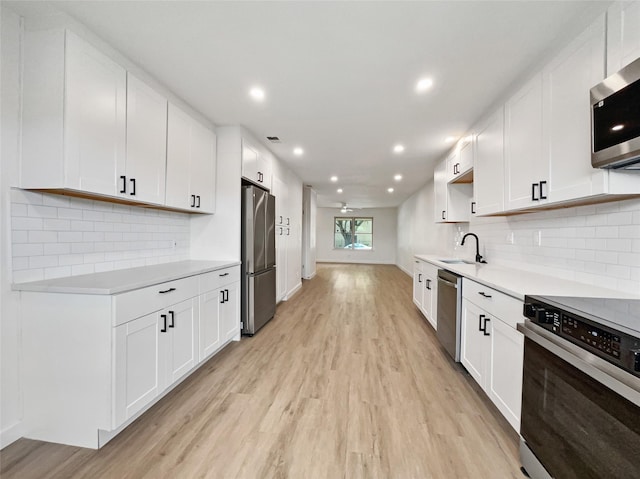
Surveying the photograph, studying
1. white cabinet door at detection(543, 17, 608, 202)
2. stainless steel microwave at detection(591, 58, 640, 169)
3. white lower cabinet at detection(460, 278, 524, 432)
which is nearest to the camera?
stainless steel microwave at detection(591, 58, 640, 169)

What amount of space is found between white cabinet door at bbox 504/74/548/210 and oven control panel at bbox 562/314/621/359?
3.43 ft

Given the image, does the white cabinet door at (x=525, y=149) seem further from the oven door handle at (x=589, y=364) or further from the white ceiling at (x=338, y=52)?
the oven door handle at (x=589, y=364)

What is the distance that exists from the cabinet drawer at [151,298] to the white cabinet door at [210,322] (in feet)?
0.69

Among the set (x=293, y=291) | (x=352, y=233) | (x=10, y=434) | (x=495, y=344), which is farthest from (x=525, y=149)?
(x=352, y=233)

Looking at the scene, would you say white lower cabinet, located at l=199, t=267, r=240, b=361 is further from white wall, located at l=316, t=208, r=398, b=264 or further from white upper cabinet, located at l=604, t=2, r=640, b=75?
white wall, located at l=316, t=208, r=398, b=264

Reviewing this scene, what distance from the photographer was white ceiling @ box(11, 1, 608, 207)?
5.08 ft

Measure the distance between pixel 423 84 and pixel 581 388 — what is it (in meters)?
2.26

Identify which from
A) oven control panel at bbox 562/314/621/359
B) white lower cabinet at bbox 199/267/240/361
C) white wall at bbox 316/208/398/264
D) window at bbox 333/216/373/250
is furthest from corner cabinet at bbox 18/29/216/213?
window at bbox 333/216/373/250

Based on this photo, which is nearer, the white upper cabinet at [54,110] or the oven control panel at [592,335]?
the oven control panel at [592,335]

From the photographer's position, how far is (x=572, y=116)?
1581 mm

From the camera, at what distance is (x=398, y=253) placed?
36.6 ft

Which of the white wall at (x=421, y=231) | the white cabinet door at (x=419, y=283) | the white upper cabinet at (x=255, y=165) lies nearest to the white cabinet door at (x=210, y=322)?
the white upper cabinet at (x=255, y=165)

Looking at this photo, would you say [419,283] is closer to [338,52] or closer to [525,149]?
[525,149]

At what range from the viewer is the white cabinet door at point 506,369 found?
154 cm
